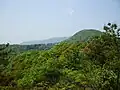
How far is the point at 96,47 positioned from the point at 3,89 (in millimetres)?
12479

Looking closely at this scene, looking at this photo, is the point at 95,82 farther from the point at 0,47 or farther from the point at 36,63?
the point at 36,63

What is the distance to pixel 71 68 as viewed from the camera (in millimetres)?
30750

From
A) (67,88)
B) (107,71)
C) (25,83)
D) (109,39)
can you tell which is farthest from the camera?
(25,83)

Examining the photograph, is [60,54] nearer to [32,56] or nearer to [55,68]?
[32,56]

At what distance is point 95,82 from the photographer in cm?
1002

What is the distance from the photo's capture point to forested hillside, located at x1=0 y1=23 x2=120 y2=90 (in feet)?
33.4

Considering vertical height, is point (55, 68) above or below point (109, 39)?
below

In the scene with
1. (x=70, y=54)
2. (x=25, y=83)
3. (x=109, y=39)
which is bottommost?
(x=25, y=83)

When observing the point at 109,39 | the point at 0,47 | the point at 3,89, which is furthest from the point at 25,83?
the point at 109,39

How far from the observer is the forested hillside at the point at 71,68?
1019 cm

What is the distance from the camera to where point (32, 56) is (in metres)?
37.5

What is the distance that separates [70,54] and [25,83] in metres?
9.50

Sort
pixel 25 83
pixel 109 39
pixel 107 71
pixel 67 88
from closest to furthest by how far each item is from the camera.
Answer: pixel 107 71
pixel 109 39
pixel 67 88
pixel 25 83

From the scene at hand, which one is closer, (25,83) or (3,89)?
(3,89)
